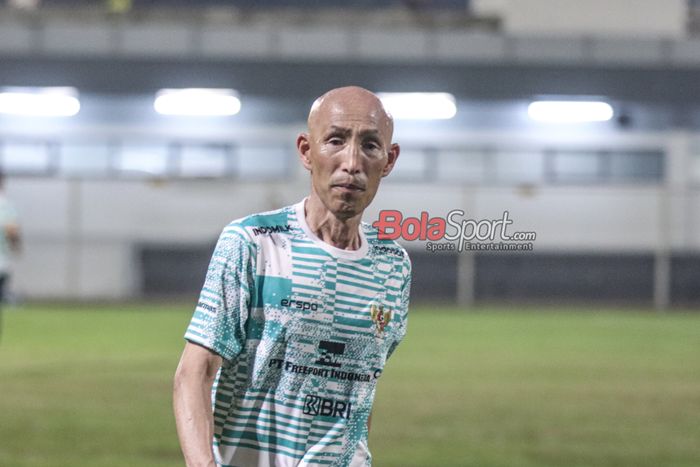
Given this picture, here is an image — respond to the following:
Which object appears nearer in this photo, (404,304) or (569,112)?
(404,304)

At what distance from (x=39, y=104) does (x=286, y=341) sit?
2674 centimetres

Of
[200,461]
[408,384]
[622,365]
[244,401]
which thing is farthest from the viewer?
[622,365]

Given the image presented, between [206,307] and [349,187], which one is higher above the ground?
[349,187]

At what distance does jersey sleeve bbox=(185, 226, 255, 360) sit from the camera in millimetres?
3174

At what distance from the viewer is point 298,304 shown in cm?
328

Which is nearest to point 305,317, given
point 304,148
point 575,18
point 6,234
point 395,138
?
point 304,148

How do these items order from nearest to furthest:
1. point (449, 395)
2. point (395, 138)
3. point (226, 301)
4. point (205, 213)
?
point (226, 301), point (449, 395), point (205, 213), point (395, 138)

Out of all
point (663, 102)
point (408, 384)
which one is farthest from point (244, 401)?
point (663, 102)

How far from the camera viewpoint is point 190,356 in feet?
10.4

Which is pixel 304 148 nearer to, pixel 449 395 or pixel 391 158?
pixel 391 158

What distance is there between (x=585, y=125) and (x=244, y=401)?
26680 mm

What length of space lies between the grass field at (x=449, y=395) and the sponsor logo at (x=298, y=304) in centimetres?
579

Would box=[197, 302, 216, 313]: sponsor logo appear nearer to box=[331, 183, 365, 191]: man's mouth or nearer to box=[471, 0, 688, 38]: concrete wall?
box=[331, 183, 365, 191]: man's mouth

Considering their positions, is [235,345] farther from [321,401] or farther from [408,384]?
[408,384]
